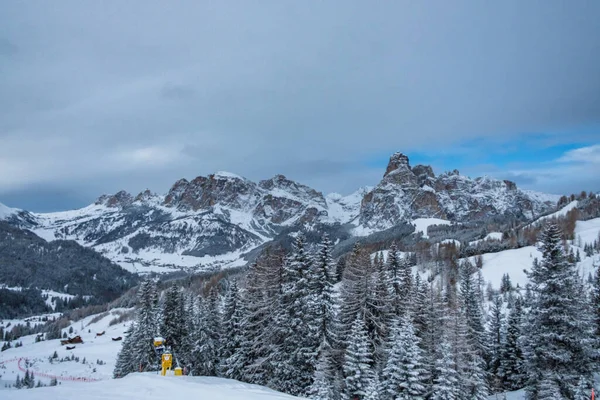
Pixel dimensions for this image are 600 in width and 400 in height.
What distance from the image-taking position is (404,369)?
26.2 m

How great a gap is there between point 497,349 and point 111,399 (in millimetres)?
45648

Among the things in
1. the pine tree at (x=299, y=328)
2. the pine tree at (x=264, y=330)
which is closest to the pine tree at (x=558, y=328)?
the pine tree at (x=299, y=328)

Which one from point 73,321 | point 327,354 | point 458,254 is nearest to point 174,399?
point 327,354

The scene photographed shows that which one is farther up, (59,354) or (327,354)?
(327,354)

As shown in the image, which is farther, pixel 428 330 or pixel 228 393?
pixel 428 330

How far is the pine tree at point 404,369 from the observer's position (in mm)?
25906

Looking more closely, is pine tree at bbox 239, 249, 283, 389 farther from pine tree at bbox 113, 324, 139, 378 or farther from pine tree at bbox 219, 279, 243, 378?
pine tree at bbox 113, 324, 139, 378

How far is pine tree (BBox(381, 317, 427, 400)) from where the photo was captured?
2591 cm

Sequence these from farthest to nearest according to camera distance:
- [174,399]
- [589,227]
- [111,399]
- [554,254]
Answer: [589,227] → [554,254] → [174,399] → [111,399]

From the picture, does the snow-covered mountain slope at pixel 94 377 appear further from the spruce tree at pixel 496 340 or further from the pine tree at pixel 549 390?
the spruce tree at pixel 496 340

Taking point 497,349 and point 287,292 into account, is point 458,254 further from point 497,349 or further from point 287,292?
point 287,292

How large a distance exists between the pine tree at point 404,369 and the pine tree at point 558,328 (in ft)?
23.1

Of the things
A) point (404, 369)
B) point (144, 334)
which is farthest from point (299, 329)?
point (144, 334)

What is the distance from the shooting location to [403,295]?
33094 millimetres
